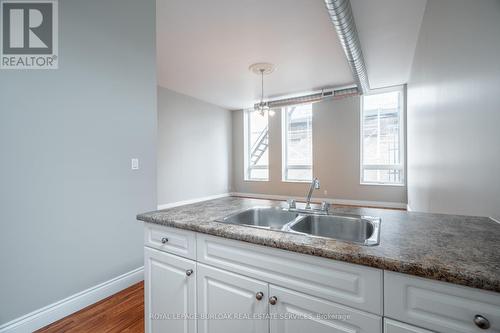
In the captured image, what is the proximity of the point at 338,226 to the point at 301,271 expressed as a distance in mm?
580

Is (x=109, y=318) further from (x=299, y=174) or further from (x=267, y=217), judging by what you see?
(x=299, y=174)

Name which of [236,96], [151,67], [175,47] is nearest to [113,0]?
[151,67]

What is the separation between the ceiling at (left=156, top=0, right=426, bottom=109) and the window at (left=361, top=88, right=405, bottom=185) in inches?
19.1

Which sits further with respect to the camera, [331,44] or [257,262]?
Result: [331,44]

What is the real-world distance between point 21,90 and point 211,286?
1830mm

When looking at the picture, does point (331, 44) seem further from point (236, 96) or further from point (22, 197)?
point (22, 197)

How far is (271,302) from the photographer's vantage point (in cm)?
91

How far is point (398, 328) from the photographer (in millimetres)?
707

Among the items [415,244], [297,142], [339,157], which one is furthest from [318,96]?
[415,244]

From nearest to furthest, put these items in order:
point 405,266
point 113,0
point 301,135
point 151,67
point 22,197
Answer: point 405,266 → point 22,197 → point 113,0 → point 151,67 → point 301,135

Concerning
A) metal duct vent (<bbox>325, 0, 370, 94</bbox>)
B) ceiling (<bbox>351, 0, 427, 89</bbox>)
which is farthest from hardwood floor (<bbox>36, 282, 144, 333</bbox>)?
ceiling (<bbox>351, 0, 427, 89</bbox>)

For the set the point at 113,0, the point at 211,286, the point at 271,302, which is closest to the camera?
the point at 271,302

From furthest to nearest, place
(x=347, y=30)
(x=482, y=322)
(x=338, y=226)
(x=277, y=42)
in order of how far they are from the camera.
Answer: (x=277, y=42) < (x=347, y=30) < (x=338, y=226) < (x=482, y=322)

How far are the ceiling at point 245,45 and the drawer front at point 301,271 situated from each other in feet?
8.42
